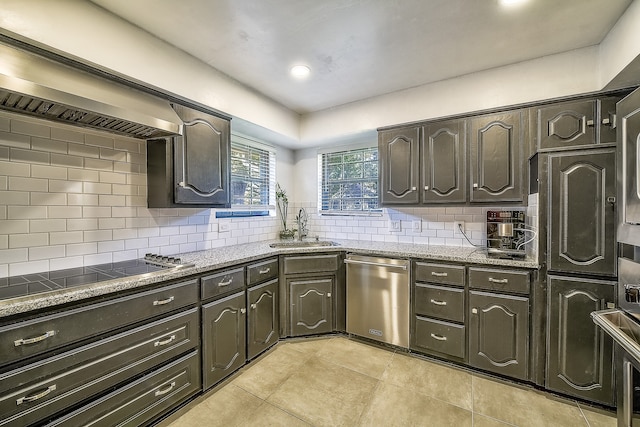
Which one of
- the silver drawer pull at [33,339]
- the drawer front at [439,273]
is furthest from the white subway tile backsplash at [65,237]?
the drawer front at [439,273]

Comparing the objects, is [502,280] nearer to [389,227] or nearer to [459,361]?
[459,361]

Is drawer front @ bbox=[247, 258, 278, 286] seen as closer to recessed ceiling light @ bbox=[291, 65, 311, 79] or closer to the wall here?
the wall

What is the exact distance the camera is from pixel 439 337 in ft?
7.73

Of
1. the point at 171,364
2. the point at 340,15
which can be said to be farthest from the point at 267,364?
the point at 340,15

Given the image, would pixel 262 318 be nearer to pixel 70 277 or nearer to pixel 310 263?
pixel 310 263

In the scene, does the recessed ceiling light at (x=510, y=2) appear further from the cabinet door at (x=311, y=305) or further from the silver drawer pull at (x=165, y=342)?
the silver drawer pull at (x=165, y=342)

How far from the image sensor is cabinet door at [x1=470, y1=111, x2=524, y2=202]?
7.52 ft

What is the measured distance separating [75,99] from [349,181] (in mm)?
2738

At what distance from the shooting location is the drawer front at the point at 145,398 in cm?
139

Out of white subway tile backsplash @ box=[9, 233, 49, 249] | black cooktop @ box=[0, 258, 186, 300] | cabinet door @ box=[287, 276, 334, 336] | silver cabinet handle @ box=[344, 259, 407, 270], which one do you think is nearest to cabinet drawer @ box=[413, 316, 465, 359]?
silver cabinet handle @ box=[344, 259, 407, 270]

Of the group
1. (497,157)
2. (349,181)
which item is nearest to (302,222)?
(349,181)

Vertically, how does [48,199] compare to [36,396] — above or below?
above

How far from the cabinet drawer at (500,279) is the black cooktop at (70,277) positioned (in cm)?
232

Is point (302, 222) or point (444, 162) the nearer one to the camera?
point (444, 162)
